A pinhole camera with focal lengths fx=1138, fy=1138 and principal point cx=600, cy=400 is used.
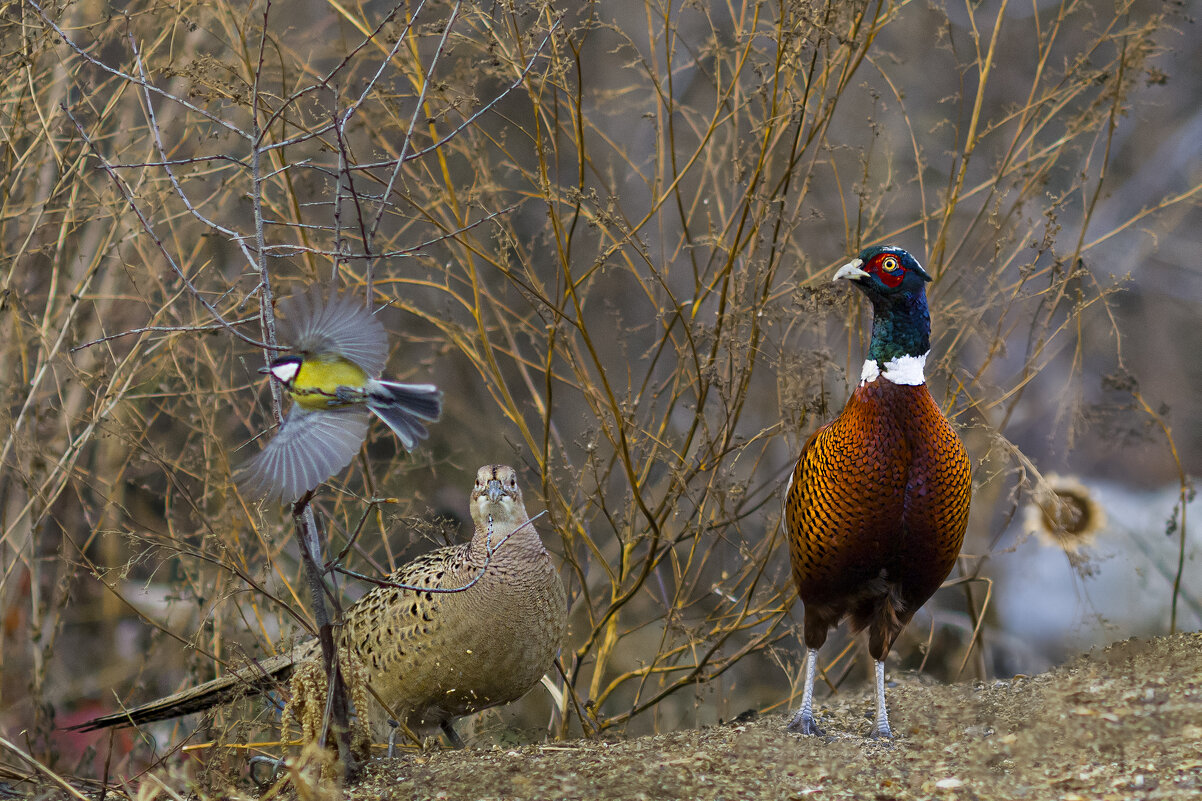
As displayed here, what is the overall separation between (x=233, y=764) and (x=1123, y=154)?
6.99 meters

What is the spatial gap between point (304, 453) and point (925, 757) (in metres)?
2.10

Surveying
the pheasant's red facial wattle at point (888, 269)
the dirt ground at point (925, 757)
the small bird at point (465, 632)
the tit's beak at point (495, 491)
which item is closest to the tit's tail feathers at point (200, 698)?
the small bird at point (465, 632)

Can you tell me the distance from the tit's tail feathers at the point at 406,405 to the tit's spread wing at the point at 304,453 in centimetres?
4

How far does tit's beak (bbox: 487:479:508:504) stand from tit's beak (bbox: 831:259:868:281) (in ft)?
3.96

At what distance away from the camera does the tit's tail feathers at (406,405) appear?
2.18m

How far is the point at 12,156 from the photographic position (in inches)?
158

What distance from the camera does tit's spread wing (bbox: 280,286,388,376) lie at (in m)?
2.30

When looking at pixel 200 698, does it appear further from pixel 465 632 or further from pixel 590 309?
pixel 590 309

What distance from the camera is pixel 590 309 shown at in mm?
8578

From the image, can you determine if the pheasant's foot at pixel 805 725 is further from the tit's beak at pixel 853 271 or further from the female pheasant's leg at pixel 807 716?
the tit's beak at pixel 853 271

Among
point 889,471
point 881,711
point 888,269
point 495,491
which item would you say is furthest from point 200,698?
point 888,269

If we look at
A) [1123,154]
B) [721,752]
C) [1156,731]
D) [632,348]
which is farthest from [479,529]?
[1123,154]

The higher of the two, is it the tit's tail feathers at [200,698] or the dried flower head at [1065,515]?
the dried flower head at [1065,515]

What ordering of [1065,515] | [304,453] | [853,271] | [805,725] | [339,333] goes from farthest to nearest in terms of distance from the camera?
[1065,515] < [805,725] < [853,271] < [339,333] < [304,453]
